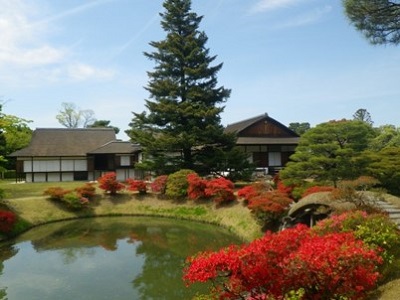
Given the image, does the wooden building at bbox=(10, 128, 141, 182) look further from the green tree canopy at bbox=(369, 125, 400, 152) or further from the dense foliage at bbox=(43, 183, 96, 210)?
the green tree canopy at bbox=(369, 125, 400, 152)

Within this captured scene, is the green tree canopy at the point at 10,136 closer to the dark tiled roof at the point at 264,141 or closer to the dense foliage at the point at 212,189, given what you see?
the dense foliage at the point at 212,189

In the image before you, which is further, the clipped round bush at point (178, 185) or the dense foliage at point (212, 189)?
the clipped round bush at point (178, 185)

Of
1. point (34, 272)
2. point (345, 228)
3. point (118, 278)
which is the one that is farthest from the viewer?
point (34, 272)

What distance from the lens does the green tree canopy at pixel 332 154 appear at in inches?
635

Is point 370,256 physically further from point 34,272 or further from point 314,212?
point 34,272

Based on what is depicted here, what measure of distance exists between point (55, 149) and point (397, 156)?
26890 millimetres

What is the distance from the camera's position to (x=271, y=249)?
574cm

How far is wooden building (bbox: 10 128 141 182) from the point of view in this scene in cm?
3177

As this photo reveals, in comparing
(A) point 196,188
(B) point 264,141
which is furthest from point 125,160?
(A) point 196,188

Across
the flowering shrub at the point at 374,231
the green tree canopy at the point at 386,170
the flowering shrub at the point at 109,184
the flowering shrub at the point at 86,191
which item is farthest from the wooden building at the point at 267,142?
the flowering shrub at the point at 374,231

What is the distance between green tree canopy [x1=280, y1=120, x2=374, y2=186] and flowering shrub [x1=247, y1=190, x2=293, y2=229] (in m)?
2.04

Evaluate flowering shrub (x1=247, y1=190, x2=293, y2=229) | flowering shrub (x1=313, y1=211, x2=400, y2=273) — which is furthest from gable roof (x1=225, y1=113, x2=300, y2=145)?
flowering shrub (x1=313, y1=211, x2=400, y2=273)

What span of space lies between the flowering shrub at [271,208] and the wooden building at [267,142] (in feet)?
41.4

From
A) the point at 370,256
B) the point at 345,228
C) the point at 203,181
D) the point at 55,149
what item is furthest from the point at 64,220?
the point at 370,256
